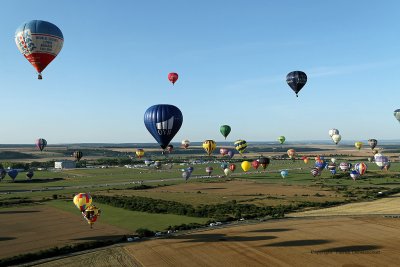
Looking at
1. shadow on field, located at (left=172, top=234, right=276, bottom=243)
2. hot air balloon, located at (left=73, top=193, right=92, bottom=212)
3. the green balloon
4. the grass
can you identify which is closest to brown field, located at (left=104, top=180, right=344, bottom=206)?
the grass

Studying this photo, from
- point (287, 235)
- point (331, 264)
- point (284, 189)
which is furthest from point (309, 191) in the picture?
point (331, 264)

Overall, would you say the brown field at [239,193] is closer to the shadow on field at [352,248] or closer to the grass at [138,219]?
the grass at [138,219]

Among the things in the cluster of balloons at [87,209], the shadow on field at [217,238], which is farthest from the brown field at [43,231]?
the shadow on field at [217,238]

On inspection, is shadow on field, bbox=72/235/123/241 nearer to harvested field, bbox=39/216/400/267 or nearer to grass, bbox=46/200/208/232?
grass, bbox=46/200/208/232

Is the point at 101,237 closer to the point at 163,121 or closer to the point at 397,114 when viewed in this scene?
the point at 163,121

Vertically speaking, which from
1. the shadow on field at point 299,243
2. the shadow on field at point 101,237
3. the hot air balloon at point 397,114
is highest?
the hot air balloon at point 397,114
